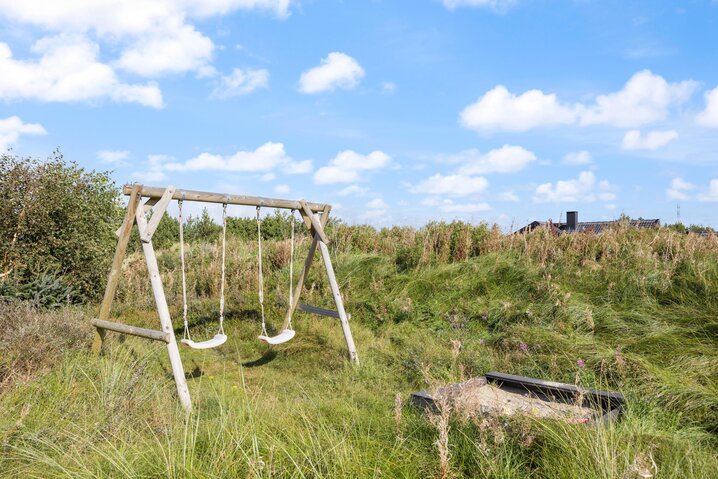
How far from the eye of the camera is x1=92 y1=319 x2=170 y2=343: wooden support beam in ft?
16.1

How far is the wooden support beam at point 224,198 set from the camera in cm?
527

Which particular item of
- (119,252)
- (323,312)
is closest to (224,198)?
(119,252)

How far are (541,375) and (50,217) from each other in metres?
6.93

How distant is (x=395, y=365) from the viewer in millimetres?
6008

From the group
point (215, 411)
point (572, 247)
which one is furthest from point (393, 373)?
point (572, 247)

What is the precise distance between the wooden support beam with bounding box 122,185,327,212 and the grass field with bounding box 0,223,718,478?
1.55 m

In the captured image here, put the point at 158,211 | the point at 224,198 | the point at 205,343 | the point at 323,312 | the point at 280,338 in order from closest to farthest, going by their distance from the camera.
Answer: the point at 158,211
the point at 205,343
the point at 224,198
the point at 280,338
the point at 323,312

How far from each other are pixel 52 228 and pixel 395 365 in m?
5.40

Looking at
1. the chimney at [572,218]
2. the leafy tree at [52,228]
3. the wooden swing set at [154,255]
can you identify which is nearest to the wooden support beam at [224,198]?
the wooden swing set at [154,255]

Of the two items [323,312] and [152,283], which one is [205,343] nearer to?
[152,283]

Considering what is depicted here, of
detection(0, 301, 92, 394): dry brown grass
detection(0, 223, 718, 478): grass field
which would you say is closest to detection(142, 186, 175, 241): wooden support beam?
detection(0, 223, 718, 478): grass field

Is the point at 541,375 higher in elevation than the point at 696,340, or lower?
lower

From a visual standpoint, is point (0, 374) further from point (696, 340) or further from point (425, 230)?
point (425, 230)

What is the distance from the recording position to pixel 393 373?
5809 mm
